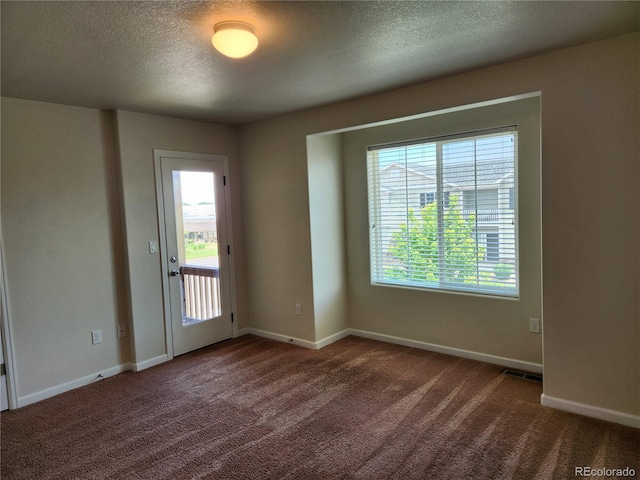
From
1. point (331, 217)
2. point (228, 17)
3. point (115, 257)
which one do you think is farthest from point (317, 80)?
point (115, 257)

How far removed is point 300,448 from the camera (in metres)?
2.48

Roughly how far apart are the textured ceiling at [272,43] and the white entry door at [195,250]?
1.03 meters

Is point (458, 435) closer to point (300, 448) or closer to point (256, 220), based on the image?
point (300, 448)

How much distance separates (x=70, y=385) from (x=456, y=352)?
11.5ft

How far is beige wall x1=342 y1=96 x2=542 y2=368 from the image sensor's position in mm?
3365

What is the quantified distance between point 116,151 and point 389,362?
323cm

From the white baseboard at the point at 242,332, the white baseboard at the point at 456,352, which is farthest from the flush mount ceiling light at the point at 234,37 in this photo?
the white baseboard at the point at 242,332

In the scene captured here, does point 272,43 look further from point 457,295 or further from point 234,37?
point 457,295

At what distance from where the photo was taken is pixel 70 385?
3.47 metres

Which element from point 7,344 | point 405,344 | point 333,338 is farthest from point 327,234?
point 7,344

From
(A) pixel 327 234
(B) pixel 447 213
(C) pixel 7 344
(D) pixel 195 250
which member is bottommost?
(C) pixel 7 344

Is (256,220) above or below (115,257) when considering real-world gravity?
above

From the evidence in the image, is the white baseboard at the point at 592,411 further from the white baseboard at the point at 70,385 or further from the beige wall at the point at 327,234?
the white baseboard at the point at 70,385

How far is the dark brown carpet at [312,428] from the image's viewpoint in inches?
90.3
